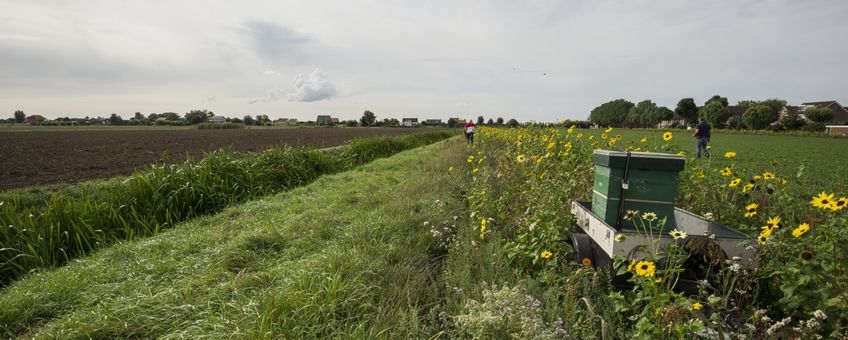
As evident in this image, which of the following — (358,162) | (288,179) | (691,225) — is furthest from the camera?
(358,162)

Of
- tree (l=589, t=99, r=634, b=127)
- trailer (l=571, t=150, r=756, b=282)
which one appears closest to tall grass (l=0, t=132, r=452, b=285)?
trailer (l=571, t=150, r=756, b=282)

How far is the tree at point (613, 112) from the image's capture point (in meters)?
106

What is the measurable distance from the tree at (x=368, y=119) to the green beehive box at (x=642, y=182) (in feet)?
309

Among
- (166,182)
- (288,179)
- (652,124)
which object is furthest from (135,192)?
(652,124)

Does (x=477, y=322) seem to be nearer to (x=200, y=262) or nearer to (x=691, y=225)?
(x=691, y=225)

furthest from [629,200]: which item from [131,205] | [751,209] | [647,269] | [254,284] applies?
[131,205]

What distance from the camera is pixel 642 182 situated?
10.2 feet

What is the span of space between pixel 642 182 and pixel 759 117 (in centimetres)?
7796

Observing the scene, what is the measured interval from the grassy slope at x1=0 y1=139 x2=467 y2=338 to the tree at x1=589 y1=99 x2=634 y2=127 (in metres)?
111

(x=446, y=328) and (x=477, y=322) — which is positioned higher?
(x=477, y=322)

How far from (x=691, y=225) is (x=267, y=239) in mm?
4087

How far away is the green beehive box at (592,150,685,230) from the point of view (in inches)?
119

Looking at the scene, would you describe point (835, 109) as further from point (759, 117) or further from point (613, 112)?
point (613, 112)

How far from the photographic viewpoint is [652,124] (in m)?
89.4
